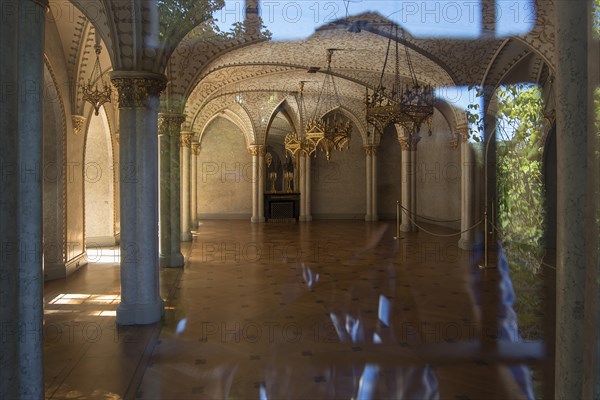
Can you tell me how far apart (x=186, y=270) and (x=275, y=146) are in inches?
706

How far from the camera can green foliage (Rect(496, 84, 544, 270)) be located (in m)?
12.9

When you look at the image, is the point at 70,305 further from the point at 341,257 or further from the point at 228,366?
the point at 341,257

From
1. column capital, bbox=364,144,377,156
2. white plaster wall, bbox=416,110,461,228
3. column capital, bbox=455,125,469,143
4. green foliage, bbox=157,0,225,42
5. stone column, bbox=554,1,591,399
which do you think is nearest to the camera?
stone column, bbox=554,1,591,399

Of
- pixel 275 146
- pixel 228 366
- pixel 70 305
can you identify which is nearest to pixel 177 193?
pixel 70 305

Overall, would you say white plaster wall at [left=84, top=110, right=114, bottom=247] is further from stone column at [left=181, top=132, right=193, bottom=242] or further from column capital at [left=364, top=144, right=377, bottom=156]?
column capital at [left=364, top=144, right=377, bottom=156]

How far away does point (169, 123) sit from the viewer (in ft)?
35.0

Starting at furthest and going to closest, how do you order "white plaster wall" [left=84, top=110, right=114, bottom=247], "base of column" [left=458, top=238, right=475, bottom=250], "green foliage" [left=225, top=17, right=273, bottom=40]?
"white plaster wall" [left=84, top=110, right=114, bottom=247], "base of column" [left=458, top=238, right=475, bottom=250], "green foliage" [left=225, top=17, right=273, bottom=40]

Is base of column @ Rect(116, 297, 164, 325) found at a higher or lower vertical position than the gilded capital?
lower

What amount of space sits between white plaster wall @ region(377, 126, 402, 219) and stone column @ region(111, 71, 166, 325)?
18.2 meters

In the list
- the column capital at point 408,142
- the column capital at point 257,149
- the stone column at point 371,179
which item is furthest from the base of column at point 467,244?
the column capital at point 257,149

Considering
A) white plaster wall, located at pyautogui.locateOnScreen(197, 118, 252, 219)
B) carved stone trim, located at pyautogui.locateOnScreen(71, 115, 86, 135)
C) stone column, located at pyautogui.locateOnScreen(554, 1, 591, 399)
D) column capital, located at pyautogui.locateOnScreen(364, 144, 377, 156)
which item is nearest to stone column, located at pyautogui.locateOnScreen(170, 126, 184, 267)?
carved stone trim, located at pyautogui.locateOnScreen(71, 115, 86, 135)

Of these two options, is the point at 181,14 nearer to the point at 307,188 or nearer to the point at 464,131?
the point at 464,131

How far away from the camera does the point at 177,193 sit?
1095 centimetres

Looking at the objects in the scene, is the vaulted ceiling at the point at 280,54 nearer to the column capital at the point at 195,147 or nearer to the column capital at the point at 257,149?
the column capital at the point at 195,147
